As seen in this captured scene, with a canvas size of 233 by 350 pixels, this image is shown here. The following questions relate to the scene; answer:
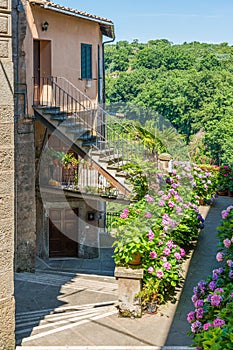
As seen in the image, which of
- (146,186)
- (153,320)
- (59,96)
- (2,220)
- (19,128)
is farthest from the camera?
(59,96)

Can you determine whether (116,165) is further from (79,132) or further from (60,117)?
(60,117)

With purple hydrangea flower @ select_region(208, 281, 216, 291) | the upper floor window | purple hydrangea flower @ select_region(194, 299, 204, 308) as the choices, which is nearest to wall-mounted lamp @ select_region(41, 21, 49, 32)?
the upper floor window

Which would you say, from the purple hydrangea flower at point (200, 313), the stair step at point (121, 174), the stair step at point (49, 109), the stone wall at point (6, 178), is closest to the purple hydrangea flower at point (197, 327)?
the purple hydrangea flower at point (200, 313)

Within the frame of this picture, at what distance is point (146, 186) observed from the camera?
977 centimetres

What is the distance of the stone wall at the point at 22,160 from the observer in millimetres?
11797

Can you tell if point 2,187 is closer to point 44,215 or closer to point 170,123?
point 44,215

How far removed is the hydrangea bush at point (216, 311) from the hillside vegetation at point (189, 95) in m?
24.6

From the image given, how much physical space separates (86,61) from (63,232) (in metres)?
5.77

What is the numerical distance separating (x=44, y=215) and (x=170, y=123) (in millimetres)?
31433

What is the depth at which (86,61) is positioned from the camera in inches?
594

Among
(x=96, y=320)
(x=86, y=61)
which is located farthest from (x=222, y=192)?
(x=96, y=320)

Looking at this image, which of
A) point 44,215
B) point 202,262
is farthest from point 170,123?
point 202,262

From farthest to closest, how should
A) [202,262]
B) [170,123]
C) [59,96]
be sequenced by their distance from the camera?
[170,123] < [59,96] < [202,262]

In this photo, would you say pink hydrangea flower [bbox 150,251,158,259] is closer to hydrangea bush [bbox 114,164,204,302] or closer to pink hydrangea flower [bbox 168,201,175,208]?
hydrangea bush [bbox 114,164,204,302]
